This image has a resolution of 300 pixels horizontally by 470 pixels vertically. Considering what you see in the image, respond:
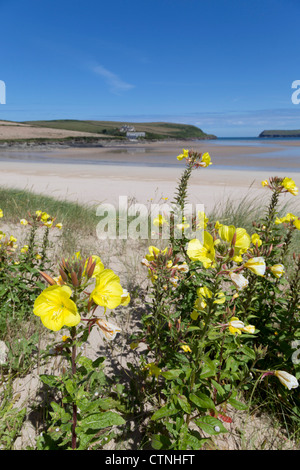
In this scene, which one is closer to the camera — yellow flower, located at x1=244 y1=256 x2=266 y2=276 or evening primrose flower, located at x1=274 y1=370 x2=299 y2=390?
yellow flower, located at x1=244 y1=256 x2=266 y2=276

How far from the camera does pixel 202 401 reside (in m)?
1.38

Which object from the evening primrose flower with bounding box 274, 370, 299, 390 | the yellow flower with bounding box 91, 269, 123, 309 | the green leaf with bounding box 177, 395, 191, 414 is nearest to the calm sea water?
the evening primrose flower with bounding box 274, 370, 299, 390

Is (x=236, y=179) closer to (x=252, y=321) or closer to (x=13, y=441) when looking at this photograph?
(x=252, y=321)

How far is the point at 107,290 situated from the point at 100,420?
63 centimetres

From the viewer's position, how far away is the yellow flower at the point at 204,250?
1.31 meters

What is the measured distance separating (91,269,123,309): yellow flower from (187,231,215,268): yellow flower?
14.7 inches

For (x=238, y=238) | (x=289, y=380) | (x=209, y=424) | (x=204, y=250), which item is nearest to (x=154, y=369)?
(x=209, y=424)

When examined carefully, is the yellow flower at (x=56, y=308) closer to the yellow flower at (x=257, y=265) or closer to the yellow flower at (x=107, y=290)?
the yellow flower at (x=107, y=290)

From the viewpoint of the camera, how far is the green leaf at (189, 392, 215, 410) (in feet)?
4.49

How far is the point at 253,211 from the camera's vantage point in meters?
5.43

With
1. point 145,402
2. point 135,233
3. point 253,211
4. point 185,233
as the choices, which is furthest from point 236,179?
point 145,402

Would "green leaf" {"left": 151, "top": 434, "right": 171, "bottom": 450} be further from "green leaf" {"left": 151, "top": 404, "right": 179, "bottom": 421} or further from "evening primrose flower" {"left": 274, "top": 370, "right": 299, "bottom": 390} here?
"evening primrose flower" {"left": 274, "top": 370, "right": 299, "bottom": 390}
